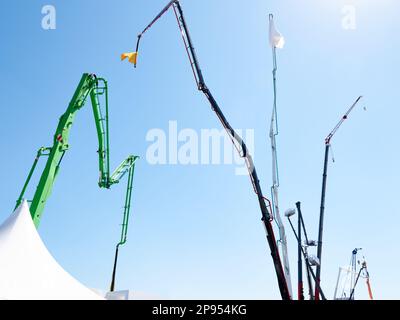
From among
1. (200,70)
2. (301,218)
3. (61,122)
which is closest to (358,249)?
(301,218)

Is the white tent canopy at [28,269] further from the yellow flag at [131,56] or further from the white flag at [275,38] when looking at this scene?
the white flag at [275,38]

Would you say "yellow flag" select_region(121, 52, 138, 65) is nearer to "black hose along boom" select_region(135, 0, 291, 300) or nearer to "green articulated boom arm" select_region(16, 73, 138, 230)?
"black hose along boom" select_region(135, 0, 291, 300)

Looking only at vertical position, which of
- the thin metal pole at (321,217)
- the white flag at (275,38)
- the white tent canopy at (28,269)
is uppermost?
the white flag at (275,38)

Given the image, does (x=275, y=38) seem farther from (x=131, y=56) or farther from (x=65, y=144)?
(x=65, y=144)

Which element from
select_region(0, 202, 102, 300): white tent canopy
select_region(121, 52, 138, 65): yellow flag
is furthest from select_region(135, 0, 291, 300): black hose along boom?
select_region(0, 202, 102, 300): white tent canopy

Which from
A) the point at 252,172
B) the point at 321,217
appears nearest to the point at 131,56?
the point at 252,172

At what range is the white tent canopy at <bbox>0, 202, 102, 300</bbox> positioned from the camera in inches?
512

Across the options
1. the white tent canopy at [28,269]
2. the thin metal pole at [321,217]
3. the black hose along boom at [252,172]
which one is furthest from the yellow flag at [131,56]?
the thin metal pole at [321,217]

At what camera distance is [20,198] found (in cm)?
2567

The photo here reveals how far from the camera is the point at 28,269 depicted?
45.9 feet

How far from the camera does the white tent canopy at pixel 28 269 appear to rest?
1299 centimetres

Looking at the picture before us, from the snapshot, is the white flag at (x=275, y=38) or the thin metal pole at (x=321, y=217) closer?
the white flag at (x=275, y=38)

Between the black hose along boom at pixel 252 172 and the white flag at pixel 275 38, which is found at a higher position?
the white flag at pixel 275 38
